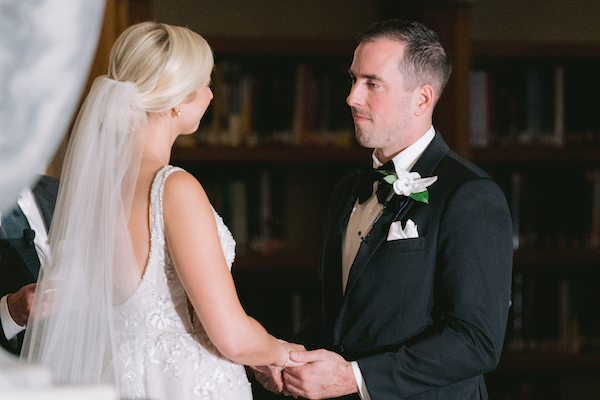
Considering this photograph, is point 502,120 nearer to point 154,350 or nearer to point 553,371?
point 553,371

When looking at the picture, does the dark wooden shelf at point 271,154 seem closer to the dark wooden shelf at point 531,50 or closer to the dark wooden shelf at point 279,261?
the dark wooden shelf at point 279,261

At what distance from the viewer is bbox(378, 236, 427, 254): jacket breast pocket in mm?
1291

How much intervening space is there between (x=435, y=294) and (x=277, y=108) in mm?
1319

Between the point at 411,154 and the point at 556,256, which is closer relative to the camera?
the point at 411,154

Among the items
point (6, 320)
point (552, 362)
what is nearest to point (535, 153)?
point (552, 362)

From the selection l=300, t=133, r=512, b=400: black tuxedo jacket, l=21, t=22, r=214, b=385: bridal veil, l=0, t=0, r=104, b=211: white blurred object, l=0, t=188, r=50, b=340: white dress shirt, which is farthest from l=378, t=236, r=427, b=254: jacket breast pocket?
l=0, t=0, r=104, b=211: white blurred object

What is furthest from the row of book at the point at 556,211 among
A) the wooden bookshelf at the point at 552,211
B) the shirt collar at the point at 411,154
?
the shirt collar at the point at 411,154

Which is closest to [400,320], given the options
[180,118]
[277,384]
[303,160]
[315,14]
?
[277,384]

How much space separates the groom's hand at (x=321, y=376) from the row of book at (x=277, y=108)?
4.15 feet

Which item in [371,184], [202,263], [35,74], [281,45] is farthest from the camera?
[281,45]

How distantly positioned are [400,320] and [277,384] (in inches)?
13.5

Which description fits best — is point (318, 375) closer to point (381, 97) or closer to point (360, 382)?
point (360, 382)

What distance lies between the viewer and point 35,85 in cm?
48

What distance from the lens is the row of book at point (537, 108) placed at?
Result: 2.48 meters
